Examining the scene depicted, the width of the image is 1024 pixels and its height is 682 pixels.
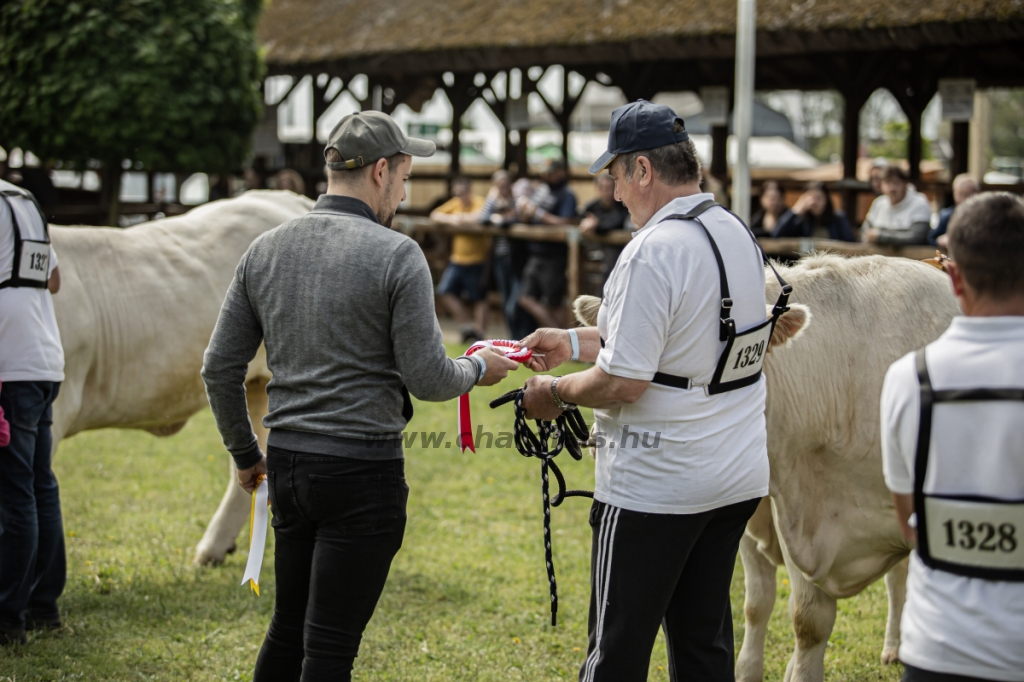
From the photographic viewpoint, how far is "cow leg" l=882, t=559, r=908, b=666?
14.3 feet

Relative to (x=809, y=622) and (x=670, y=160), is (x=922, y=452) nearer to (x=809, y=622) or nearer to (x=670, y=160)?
(x=670, y=160)

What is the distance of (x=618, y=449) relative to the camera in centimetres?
285

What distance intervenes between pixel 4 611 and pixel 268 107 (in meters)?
14.2

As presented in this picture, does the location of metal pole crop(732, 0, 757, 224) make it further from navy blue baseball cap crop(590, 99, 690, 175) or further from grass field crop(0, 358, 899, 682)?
navy blue baseball cap crop(590, 99, 690, 175)

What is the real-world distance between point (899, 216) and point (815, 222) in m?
1.12

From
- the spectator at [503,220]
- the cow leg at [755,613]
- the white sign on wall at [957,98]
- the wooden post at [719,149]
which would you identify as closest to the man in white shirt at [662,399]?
the cow leg at [755,613]

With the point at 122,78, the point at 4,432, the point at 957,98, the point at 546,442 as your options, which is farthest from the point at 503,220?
the point at 546,442

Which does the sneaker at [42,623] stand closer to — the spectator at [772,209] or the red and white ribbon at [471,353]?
the red and white ribbon at [471,353]

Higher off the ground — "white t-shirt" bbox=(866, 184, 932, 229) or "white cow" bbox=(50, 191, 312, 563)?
"white t-shirt" bbox=(866, 184, 932, 229)

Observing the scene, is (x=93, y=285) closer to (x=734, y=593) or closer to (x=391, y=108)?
(x=734, y=593)

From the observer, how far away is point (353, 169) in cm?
290

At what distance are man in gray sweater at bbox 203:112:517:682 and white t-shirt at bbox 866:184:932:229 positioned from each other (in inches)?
305

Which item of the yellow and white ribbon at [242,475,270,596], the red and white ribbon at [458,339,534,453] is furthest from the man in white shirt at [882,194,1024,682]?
the yellow and white ribbon at [242,475,270,596]

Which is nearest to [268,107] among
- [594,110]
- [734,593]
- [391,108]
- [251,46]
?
[391,108]
